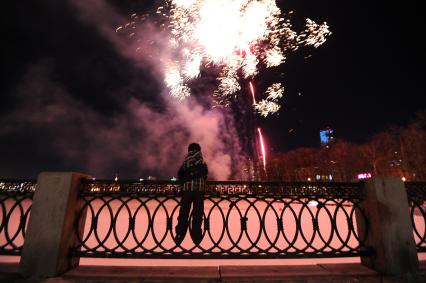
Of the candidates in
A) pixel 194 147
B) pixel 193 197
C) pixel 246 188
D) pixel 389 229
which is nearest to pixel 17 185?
pixel 193 197

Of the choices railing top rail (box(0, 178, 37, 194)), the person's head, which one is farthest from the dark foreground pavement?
the person's head

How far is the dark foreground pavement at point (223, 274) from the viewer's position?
3.53 meters

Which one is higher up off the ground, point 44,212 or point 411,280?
point 44,212

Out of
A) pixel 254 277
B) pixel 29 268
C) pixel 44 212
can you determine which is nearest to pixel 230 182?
pixel 254 277

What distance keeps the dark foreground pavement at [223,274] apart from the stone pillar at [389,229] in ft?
0.50

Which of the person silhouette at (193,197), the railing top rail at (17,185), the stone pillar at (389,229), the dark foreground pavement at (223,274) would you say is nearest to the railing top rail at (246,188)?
the person silhouette at (193,197)

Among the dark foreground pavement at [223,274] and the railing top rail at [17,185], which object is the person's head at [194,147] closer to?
the dark foreground pavement at [223,274]

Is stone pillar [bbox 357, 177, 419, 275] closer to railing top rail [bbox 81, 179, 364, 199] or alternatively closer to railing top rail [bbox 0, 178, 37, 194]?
railing top rail [bbox 81, 179, 364, 199]

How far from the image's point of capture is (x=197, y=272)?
384cm

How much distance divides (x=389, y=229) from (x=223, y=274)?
2.48 m

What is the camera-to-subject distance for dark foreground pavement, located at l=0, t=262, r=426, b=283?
353 cm

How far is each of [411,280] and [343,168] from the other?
192ft

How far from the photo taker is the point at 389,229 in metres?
3.81

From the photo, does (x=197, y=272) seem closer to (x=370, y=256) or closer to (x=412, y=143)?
(x=370, y=256)
